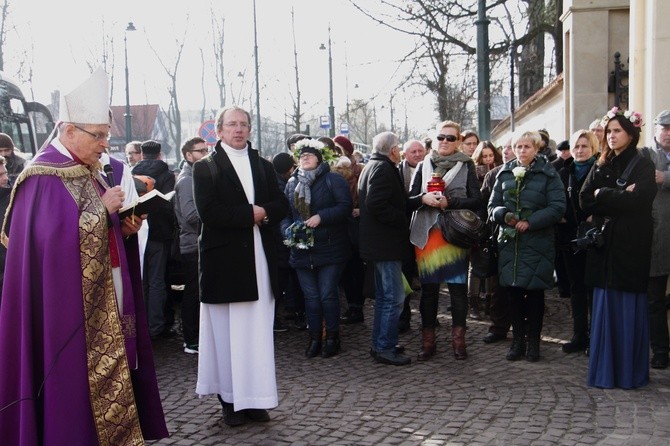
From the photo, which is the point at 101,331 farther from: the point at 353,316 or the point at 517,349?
the point at 353,316

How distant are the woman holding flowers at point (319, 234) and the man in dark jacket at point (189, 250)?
0.97m

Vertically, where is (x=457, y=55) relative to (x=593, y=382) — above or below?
above

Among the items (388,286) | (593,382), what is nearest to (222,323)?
(388,286)

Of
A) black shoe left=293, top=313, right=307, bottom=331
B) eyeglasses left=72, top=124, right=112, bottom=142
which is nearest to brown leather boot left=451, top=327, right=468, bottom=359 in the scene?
black shoe left=293, top=313, right=307, bottom=331

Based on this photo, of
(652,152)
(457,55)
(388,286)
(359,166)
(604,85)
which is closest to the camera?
(652,152)

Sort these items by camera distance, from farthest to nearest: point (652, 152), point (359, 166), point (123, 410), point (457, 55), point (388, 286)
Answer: point (457, 55)
point (359, 166)
point (388, 286)
point (652, 152)
point (123, 410)

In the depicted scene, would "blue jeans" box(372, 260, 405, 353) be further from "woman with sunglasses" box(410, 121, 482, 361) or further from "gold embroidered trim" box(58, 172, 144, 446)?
"gold embroidered trim" box(58, 172, 144, 446)

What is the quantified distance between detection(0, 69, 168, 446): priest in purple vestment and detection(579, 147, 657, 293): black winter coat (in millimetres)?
3745

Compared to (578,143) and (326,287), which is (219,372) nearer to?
(326,287)

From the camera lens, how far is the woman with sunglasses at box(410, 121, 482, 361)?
7.59 meters

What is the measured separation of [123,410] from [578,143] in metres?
5.10

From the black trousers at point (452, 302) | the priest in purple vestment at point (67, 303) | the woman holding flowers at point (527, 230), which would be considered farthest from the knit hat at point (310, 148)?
the priest in purple vestment at point (67, 303)

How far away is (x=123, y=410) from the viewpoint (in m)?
4.50

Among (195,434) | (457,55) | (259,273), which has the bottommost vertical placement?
(195,434)
